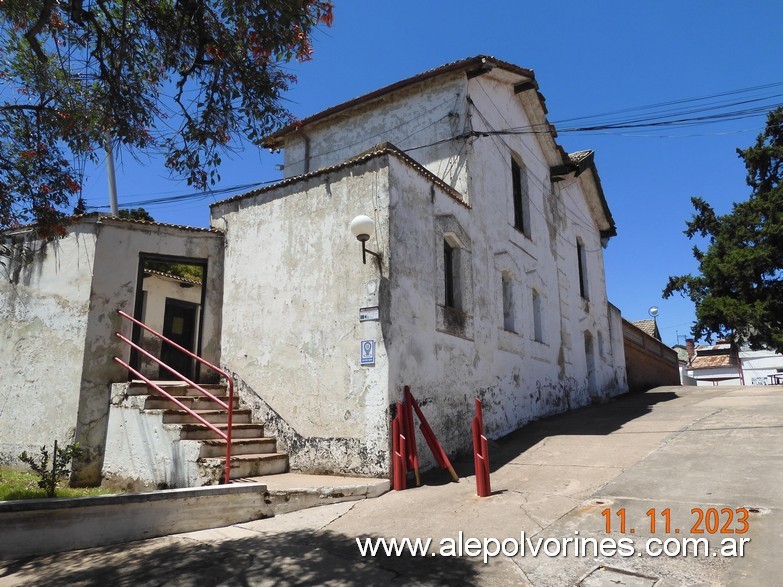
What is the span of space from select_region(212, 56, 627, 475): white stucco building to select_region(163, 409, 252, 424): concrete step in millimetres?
271

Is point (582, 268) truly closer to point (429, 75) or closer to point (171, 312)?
point (429, 75)

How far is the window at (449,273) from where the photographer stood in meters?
9.50

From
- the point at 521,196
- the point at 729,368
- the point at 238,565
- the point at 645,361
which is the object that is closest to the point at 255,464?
the point at 238,565

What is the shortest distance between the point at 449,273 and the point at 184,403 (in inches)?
193

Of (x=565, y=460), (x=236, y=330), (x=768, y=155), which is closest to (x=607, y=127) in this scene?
(x=565, y=460)

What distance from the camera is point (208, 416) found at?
→ 26.0ft

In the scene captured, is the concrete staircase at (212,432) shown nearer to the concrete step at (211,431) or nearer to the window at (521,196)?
the concrete step at (211,431)

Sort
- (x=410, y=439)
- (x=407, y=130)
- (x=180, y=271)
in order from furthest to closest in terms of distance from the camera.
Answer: (x=180, y=271) < (x=407, y=130) < (x=410, y=439)

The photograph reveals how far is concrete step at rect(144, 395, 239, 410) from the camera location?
25.6 feet

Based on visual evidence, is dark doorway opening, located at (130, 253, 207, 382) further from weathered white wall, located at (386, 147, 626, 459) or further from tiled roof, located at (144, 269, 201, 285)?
weathered white wall, located at (386, 147, 626, 459)

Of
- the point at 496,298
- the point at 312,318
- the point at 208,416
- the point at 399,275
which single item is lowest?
the point at 208,416

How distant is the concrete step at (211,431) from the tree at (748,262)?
21388 mm

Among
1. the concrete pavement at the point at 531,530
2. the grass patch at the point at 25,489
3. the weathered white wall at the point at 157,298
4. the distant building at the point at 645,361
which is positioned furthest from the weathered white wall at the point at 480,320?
the weathered white wall at the point at 157,298

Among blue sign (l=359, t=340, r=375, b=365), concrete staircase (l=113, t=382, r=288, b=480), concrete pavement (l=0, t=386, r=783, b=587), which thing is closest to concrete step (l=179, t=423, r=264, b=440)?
concrete staircase (l=113, t=382, r=288, b=480)
